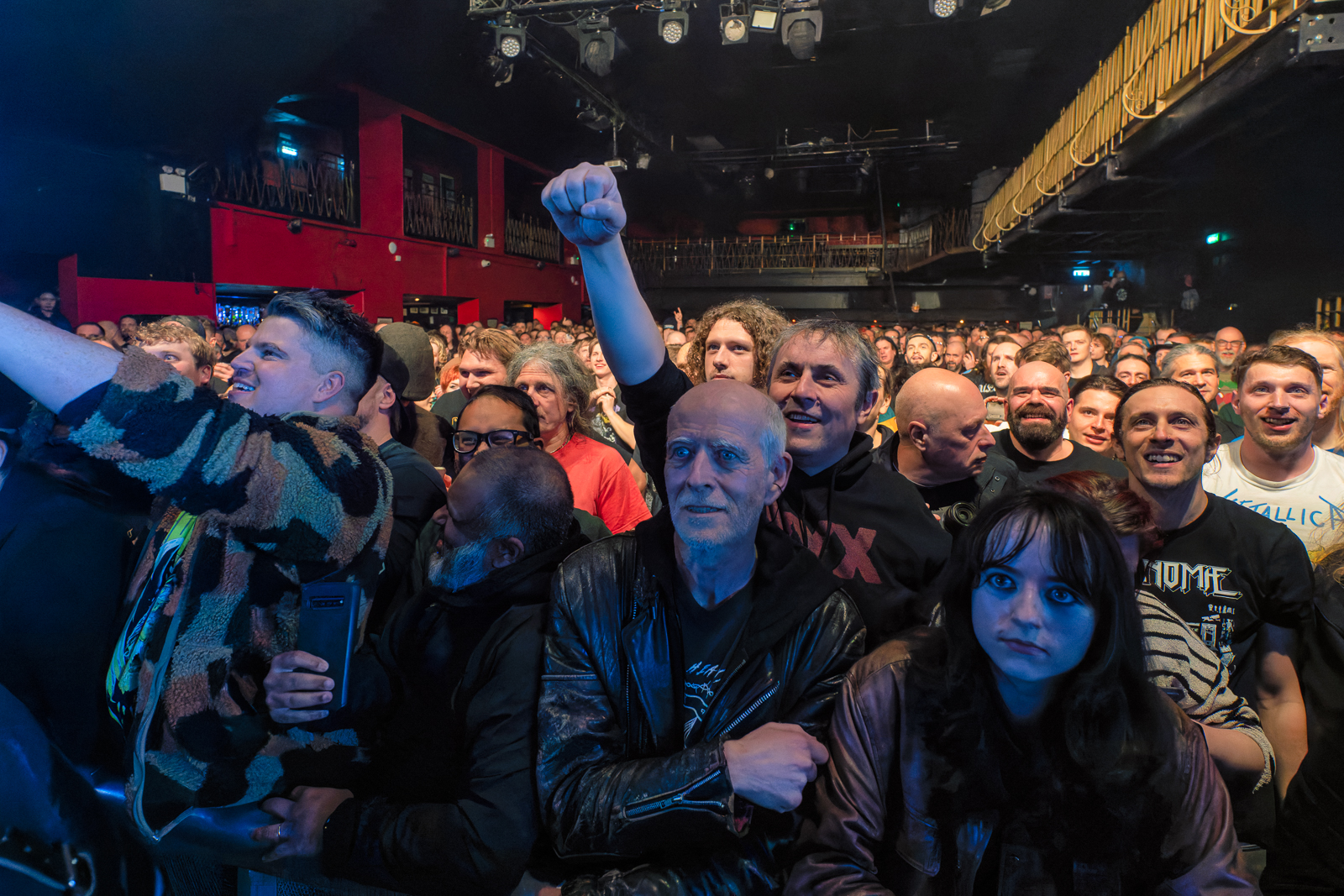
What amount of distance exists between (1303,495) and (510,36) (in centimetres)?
956

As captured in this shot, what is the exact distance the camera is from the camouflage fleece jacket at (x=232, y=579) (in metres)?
1.04

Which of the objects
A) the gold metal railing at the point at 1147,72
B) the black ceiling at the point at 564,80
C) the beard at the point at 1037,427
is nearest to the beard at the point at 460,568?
the beard at the point at 1037,427

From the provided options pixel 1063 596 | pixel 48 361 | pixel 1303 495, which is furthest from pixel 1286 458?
pixel 48 361

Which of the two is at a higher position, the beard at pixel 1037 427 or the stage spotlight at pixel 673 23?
the stage spotlight at pixel 673 23

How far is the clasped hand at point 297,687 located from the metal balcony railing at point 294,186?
32.5 feet

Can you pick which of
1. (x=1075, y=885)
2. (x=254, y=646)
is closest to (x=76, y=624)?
(x=254, y=646)

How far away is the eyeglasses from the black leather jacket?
95 cm

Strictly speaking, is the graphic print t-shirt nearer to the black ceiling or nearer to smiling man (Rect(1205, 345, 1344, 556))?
smiling man (Rect(1205, 345, 1344, 556))

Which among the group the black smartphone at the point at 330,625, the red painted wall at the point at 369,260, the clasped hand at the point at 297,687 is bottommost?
the clasped hand at the point at 297,687

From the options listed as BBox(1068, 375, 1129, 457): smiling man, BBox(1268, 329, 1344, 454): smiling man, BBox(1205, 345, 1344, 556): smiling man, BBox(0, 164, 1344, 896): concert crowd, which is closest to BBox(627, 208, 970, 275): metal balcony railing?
BBox(1268, 329, 1344, 454): smiling man

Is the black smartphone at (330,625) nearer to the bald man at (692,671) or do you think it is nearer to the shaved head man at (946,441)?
the bald man at (692,671)

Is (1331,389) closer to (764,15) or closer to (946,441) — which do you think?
(946,441)

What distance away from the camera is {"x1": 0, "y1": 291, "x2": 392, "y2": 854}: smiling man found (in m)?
0.97

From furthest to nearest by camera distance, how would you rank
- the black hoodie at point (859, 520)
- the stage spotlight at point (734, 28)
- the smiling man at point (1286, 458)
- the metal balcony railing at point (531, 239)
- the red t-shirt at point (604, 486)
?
the metal balcony railing at point (531, 239), the stage spotlight at point (734, 28), the red t-shirt at point (604, 486), the smiling man at point (1286, 458), the black hoodie at point (859, 520)
